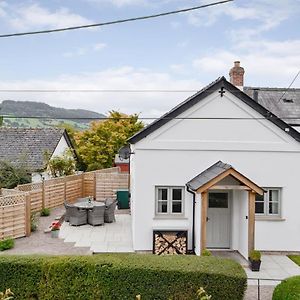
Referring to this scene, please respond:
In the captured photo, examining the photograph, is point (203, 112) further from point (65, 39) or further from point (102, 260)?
point (102, 260)

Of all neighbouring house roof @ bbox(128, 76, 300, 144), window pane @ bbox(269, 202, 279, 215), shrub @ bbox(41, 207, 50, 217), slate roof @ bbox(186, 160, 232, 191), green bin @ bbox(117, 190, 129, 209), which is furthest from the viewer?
green bin @ bbox(117, 190, 129, 209)

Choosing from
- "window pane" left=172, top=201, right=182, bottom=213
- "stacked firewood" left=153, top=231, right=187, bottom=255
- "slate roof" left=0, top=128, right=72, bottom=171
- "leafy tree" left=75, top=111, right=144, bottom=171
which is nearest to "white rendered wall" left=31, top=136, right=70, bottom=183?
"slate roof" left=0, top=128, right=72, bottom=171

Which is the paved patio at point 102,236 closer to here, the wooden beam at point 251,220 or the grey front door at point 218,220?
the grey front door at point 218,220

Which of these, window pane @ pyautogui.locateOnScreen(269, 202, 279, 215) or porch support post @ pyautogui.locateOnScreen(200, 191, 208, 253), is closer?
porch support post @ pyautogui.locateOnScreen(200, 191, 208, 253)

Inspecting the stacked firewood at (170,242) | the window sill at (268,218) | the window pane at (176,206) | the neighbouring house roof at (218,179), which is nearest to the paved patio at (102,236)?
the stacked firewood at (170,242)

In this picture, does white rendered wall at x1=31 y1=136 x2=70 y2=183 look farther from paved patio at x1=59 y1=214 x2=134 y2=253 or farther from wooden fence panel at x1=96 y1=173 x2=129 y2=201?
paved patio at x1=59 y1=214 x2=134 y2=253

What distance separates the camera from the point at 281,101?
22.0 metres

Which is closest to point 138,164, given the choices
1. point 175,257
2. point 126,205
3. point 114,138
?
point 175,257

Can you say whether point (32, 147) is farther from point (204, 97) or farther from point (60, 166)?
point (204, 97)

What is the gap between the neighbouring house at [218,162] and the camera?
14062 mm

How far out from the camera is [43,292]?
924 cm

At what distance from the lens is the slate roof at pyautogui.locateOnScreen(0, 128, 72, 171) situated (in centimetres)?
2784

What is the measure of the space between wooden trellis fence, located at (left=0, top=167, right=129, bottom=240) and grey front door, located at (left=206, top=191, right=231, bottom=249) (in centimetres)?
754

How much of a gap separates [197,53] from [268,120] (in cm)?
374
